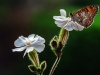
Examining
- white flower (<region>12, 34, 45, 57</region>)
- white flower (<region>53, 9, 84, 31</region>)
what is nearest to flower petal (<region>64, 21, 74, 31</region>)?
white flower (<region>53, 9, 84, 31</region>)

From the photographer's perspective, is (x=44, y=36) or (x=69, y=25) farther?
(x=44, y=36)

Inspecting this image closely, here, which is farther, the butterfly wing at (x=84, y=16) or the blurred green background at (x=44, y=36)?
the blurred green background at (x=44, y=36)

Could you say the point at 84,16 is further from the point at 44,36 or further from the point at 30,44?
the point at 44,36

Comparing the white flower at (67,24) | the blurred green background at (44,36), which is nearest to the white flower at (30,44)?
the white flower at (67,24)

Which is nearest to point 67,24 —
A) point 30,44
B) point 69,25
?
point 69,25

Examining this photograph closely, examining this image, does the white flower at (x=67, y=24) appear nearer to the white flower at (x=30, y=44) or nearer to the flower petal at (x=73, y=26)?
the flower petal at (x=73, y=26)
